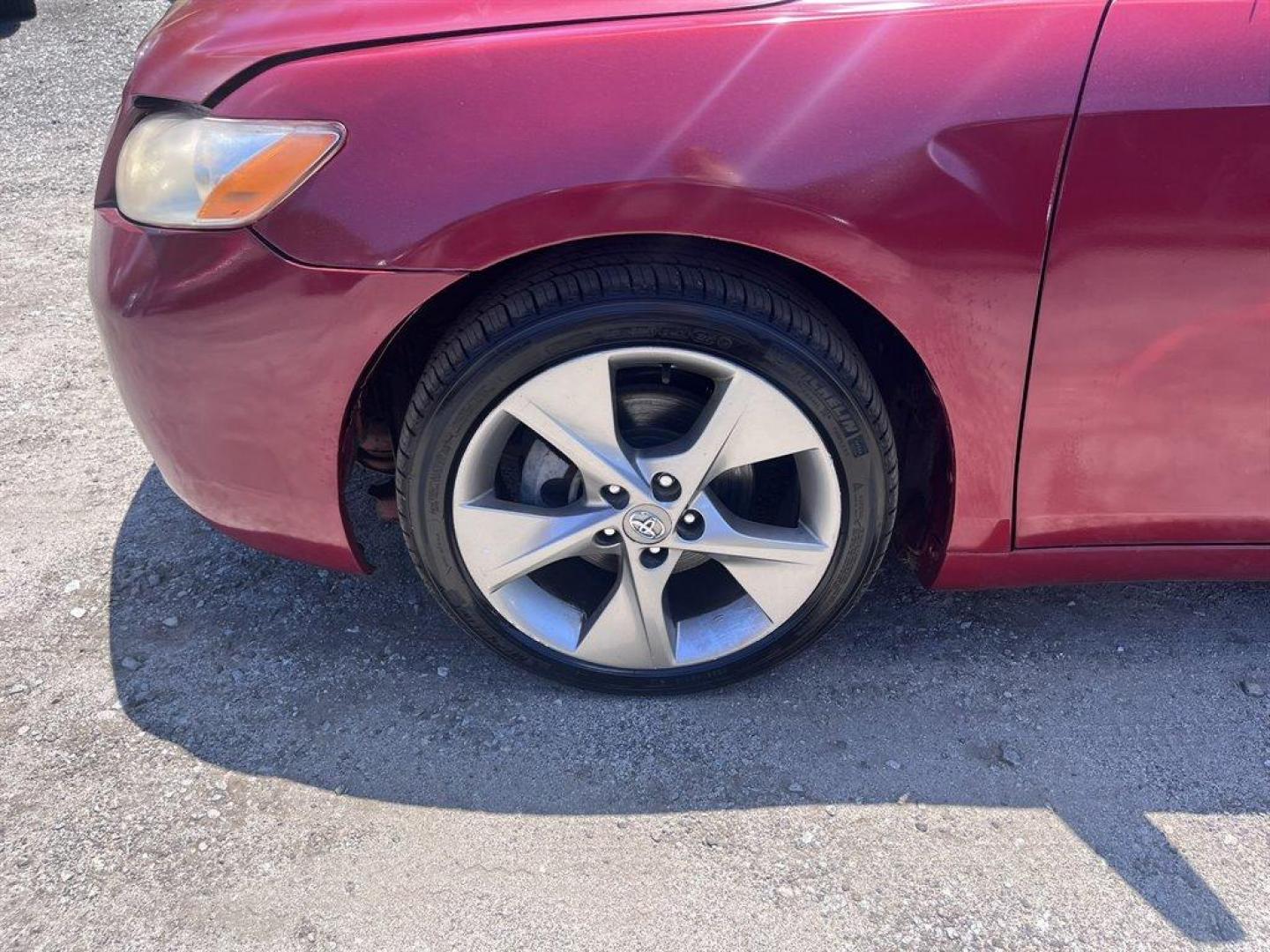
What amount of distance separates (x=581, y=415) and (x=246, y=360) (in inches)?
22.5

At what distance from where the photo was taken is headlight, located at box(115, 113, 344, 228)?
5.92 feet

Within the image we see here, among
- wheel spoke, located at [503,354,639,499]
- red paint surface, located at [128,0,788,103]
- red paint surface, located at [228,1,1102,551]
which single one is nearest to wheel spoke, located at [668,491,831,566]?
wheel spoke, located at [503,354,639,499]

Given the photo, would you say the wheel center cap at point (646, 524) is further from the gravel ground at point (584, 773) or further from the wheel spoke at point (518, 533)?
the gravel ground at point (584, 773)

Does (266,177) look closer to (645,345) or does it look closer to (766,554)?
(645,345)

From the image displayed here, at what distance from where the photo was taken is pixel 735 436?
6.45 ft

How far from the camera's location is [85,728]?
7.05 feet

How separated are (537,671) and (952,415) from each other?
911 mm

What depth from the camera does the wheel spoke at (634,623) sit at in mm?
2080

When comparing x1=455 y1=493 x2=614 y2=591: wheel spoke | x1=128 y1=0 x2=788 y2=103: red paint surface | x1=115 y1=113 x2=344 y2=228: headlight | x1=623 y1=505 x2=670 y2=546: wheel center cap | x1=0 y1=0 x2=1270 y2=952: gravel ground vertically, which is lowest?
x1=0 y1=0 x2=1270 y2=952: gravel ground

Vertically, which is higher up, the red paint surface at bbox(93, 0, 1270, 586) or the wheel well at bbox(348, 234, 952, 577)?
the red paint surface at bbox(93, 0, 1270, 586)

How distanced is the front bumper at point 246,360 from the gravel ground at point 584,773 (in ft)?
1.19

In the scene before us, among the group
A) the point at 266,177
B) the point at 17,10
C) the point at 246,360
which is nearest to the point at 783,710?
the point at 246,360

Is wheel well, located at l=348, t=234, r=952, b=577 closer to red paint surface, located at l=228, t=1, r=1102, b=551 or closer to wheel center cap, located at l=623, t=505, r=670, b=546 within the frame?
red paint surface, located at l=228, t=1, r=1102, b=551

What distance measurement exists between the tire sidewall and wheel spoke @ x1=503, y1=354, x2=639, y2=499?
26 mm
